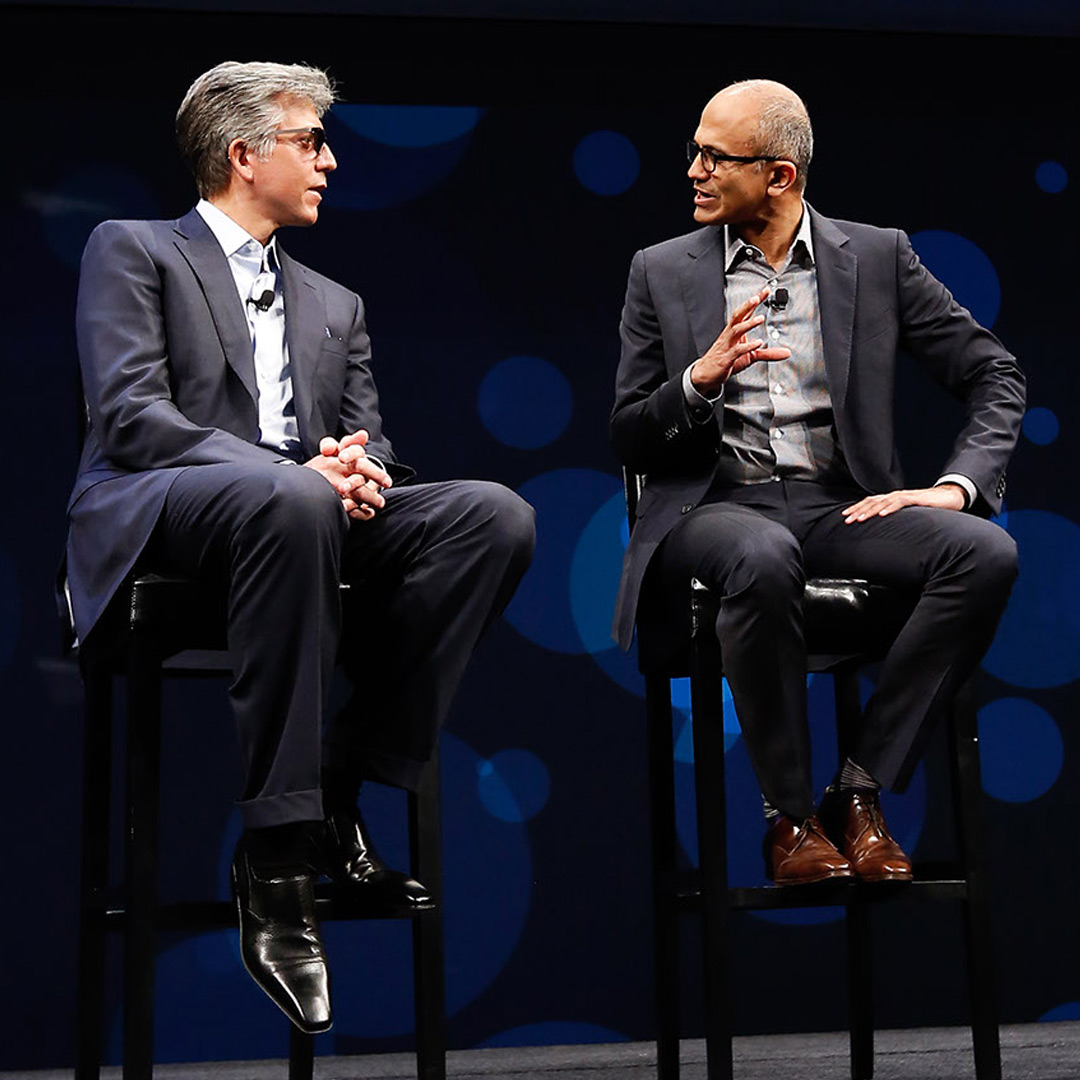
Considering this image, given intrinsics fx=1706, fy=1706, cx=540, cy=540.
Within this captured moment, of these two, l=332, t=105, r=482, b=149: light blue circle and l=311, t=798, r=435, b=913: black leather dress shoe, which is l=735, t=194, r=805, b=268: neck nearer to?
l=332, t=105, r=482, b=149: light blue circle

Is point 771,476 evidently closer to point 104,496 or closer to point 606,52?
point 104,496

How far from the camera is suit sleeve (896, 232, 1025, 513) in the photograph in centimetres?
301

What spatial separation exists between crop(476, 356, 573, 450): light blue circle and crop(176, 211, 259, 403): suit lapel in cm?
114

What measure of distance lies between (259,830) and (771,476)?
115 centimetres

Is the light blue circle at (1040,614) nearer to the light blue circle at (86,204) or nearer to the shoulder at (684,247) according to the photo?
the shoulder at (684,247)

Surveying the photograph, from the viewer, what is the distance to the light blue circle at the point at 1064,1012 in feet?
12.9

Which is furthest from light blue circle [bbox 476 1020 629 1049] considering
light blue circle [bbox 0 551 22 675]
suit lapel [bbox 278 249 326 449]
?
suit lapel [bbox 278 249 326 449]

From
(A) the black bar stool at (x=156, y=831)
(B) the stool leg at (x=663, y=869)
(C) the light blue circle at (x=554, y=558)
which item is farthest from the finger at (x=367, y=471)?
(C) the light blue circle at (x=554, y=558)

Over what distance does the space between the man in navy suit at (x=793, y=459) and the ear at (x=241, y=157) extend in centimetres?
73

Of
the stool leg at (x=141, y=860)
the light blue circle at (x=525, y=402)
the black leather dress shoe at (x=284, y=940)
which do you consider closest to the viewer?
the black leather dress shoe at (x=284, y=940)

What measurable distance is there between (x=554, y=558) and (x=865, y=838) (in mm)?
1318

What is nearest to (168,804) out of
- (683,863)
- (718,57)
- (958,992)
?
(683,863)

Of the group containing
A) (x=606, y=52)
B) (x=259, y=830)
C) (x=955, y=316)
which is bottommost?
(x=259, y=830)

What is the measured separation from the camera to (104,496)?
8.63 ft
